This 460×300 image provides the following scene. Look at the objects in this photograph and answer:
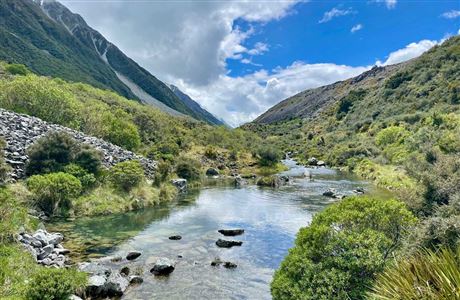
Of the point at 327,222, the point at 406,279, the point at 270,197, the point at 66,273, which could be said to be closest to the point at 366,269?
the point at 327,222

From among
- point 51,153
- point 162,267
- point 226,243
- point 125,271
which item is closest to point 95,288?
point 125,271

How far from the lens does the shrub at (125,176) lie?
42844mm

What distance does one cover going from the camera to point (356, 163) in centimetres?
9650

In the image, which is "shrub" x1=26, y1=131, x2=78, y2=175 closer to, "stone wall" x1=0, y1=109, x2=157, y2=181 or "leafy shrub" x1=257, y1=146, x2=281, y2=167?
"stone wall" x1=0, y1=109, x2=157, y2=181

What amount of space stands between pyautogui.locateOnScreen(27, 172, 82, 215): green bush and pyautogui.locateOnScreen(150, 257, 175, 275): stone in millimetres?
15960

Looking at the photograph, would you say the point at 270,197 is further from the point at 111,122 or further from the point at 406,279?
the point at 406,279

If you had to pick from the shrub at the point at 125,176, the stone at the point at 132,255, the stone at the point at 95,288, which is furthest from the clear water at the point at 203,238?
the shrub at the point at 125,176

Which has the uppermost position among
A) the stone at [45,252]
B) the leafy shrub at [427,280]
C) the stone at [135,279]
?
the leafy shrub at [427,280]

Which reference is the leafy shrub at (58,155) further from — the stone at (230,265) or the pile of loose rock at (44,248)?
the stone at (230,265)

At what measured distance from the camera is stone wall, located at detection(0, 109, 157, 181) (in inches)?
1500

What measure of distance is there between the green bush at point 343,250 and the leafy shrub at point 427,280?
246 inches

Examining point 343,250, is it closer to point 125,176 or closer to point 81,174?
point 81,174

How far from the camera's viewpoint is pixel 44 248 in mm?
23422

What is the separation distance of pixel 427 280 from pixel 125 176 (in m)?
38.6
